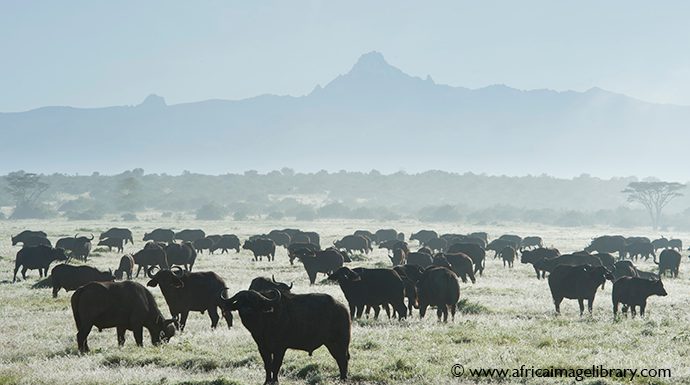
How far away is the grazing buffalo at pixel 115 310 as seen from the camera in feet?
50.7

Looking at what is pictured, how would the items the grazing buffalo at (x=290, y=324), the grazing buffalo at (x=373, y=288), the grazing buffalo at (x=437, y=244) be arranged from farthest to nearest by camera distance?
1. the grazing buffalo at (x=437, y=244)
2. the grazing buffalo at (x=373, y=288)
3. the grazing buffalo at (x=290, y=324)

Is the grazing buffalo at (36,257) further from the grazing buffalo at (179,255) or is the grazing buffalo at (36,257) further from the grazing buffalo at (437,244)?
the grazing buffalo at (437,244)

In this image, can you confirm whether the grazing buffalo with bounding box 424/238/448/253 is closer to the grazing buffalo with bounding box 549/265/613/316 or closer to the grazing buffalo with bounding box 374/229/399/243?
the grazing buffalo with bounding box 374/229/399/243

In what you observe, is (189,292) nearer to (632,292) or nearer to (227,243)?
(632,292)

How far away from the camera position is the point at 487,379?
42.5 ft

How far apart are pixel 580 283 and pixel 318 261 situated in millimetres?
12746

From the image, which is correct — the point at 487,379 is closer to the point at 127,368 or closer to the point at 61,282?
the point at 127,368

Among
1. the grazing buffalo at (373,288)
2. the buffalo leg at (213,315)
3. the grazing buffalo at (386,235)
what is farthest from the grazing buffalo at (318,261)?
the grazing buffalo at (386,235)

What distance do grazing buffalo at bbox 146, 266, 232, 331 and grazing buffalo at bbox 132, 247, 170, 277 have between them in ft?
51.5

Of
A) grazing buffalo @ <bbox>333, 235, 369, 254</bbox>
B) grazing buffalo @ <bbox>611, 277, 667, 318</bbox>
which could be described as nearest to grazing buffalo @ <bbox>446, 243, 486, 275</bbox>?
grazing buffalo @ <bbox>611, 277, 667, 318</bbox>

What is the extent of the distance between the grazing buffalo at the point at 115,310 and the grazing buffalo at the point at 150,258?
18021 mm

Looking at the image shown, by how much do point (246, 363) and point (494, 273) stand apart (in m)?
27.3

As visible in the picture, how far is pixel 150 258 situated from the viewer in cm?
3400

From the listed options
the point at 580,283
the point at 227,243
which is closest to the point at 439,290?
the point at 580,283
